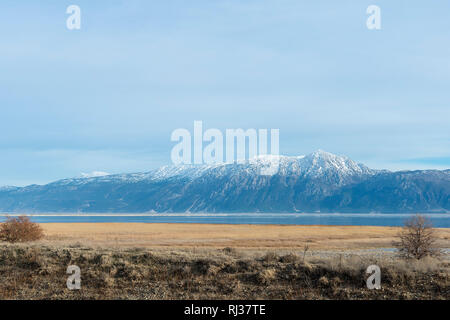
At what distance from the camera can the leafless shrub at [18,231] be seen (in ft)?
144

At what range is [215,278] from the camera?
67.7ft

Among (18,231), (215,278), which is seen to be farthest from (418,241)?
(18,231)

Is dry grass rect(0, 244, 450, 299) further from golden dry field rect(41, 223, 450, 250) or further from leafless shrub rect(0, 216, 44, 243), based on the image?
leafless shrub rect(0, 216, 44, 243)

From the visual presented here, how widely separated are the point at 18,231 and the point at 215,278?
30.9 meters

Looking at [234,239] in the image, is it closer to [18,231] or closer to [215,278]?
[18,231]

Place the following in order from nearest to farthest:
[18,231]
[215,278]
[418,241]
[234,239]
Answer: [215,278] < [418,241] < [18,231] < [234,239]

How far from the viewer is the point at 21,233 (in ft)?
147

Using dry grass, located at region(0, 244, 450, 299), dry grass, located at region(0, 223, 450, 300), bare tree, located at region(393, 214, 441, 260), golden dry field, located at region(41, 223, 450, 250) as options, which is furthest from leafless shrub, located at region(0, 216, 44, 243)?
bare tree, located at region(393, 214, 441, 260)

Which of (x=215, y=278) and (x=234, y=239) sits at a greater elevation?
(x=215, y=278)

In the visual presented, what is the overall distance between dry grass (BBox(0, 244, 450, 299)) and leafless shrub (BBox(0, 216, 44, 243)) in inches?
838

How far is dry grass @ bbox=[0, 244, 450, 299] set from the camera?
60.5 ft
